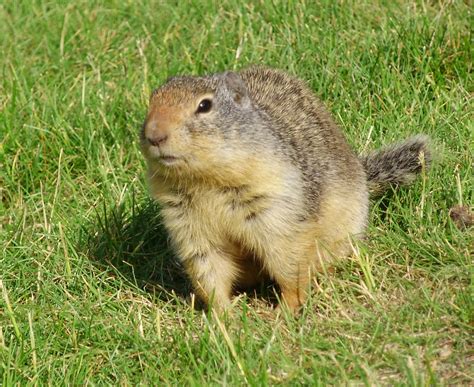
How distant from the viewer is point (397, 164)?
5172 mm

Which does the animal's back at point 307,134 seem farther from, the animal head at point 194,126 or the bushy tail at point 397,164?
the animal head at point 194,126

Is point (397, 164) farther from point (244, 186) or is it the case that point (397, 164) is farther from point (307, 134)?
point (244, 186)

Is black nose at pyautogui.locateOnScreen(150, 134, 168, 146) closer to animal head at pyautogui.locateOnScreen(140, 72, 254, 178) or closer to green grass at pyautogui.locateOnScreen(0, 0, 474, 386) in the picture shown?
animal head at pyautogui.locateOnScreen(140, 72, 254, 178)

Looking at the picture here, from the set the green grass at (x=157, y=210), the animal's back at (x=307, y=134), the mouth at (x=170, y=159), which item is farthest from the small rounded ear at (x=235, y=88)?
the green grass at (x=157, y=210)

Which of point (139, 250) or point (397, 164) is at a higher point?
point (397, 164)

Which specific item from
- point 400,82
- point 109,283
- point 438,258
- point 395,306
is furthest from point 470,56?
point 109,283

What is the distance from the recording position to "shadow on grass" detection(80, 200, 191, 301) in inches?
203

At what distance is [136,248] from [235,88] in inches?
43.4

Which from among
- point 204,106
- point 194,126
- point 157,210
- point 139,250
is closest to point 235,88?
point 204,106

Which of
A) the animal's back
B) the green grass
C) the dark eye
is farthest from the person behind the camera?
the animal's back

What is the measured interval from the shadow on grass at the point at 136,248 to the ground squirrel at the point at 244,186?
407 mm

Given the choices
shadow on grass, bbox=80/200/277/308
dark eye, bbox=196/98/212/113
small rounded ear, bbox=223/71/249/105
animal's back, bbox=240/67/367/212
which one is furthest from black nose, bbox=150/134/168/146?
shadow on grass, bbox=80/200/277/308

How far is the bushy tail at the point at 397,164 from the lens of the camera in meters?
5.14

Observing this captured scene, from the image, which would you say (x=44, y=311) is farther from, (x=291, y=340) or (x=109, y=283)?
(x=291, y=340)
